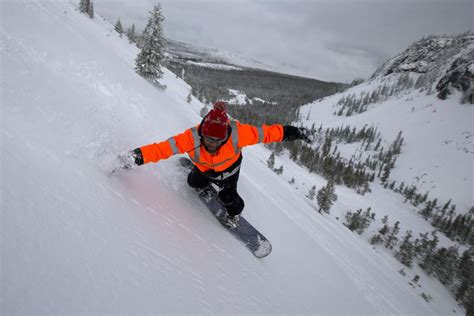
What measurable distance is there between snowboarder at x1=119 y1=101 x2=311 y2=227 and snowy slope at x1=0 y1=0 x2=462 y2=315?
32 centimetres

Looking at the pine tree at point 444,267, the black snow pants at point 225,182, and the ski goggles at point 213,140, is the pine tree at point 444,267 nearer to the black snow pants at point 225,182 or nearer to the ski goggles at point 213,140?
the black snow pants at point 225,182

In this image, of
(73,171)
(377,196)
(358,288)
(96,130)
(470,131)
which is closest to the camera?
(73,171)

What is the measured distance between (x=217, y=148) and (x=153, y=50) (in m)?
20.5

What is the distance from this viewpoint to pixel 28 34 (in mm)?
3744

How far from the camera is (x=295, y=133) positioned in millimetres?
4172

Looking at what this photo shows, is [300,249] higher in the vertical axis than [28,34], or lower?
lower

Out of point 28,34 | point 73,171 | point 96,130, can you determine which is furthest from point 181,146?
point 28,34

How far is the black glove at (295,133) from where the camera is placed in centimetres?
410

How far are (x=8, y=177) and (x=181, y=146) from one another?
73.6 inches

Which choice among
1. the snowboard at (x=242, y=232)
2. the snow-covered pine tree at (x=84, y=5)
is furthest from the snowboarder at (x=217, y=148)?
the snow-covered pine tree at (x=84, y=5)

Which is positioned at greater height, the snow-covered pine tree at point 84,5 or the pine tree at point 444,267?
the snow-covered pine tree at point 84,5

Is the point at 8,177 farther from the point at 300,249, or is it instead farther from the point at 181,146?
the point at 300,249

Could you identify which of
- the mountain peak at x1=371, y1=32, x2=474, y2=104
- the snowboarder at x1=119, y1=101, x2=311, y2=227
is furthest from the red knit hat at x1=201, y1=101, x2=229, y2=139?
the mountain peak at x1=371, y1=32, x2=474, y2=104

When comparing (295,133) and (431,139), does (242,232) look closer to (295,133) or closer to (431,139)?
(295,133)
